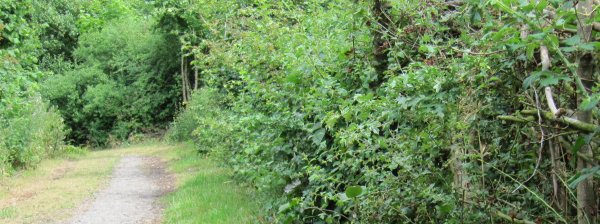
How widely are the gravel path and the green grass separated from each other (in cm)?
35

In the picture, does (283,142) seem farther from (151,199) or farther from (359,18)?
(151,199)

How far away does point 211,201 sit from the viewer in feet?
31.2

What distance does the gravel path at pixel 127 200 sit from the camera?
959cm

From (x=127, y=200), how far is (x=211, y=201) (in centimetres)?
266

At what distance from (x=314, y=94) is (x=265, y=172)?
201 centimetres

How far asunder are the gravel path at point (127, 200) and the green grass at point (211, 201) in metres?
0.35

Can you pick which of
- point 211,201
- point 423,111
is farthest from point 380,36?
point 211,201

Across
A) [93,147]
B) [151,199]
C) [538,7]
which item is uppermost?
[538,7]

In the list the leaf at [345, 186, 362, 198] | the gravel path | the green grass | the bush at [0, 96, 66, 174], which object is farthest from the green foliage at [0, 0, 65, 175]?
the leaf at [345, 186, 362, 198]

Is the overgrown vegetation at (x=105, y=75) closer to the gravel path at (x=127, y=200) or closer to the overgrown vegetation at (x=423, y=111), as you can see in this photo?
the gravel path at (x=127, y=200)

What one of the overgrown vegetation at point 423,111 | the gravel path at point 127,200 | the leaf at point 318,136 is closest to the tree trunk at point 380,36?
the overgrown vegetation at point 423,111

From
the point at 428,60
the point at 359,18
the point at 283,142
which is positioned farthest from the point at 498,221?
the point at 283,142

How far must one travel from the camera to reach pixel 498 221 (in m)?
3.45

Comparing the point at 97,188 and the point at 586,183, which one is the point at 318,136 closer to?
the point at 586,183
